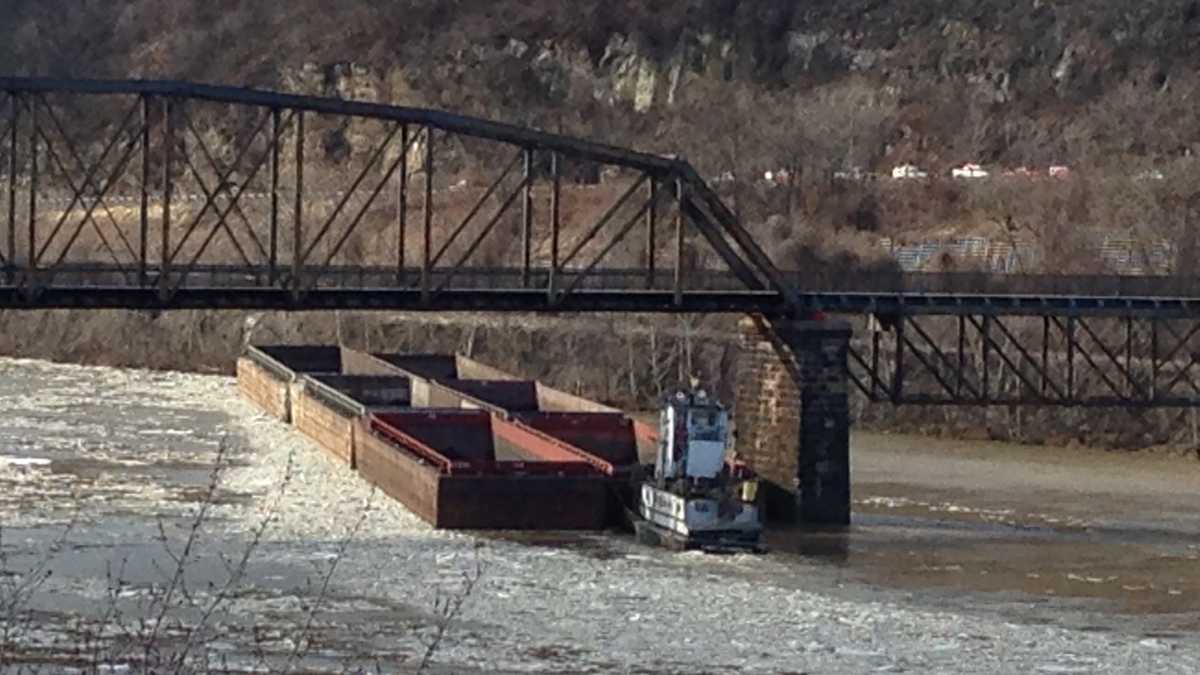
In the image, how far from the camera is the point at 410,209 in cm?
11300

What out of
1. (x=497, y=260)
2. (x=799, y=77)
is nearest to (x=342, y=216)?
(x=497, y=260)

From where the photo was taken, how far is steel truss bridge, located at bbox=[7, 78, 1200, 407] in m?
51.0

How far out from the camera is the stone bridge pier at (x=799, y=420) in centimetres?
5138

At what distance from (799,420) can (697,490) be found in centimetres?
676

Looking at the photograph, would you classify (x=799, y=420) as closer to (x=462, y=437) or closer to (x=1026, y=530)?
(x=1026, y=530)

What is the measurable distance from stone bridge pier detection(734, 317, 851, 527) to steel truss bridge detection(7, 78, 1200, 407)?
40.0 inches

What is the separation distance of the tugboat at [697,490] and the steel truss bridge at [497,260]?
Result: 652cm

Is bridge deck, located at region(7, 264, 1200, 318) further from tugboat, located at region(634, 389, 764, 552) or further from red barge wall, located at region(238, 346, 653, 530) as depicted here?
tugboat, located at region(634, 389, 764, 552)

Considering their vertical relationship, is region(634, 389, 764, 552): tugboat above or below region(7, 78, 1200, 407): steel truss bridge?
below

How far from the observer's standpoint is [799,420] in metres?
51.9

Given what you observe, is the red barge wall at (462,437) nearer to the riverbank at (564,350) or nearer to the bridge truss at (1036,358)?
the riverbank at (564,350)

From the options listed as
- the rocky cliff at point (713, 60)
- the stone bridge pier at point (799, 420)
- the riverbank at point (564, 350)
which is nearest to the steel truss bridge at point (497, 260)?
the stone bridge pier at point (799, 420)

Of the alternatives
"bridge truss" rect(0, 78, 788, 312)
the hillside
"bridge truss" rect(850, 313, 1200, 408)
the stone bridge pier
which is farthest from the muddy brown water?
the hillside

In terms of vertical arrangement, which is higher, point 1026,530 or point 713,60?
point 713,60
